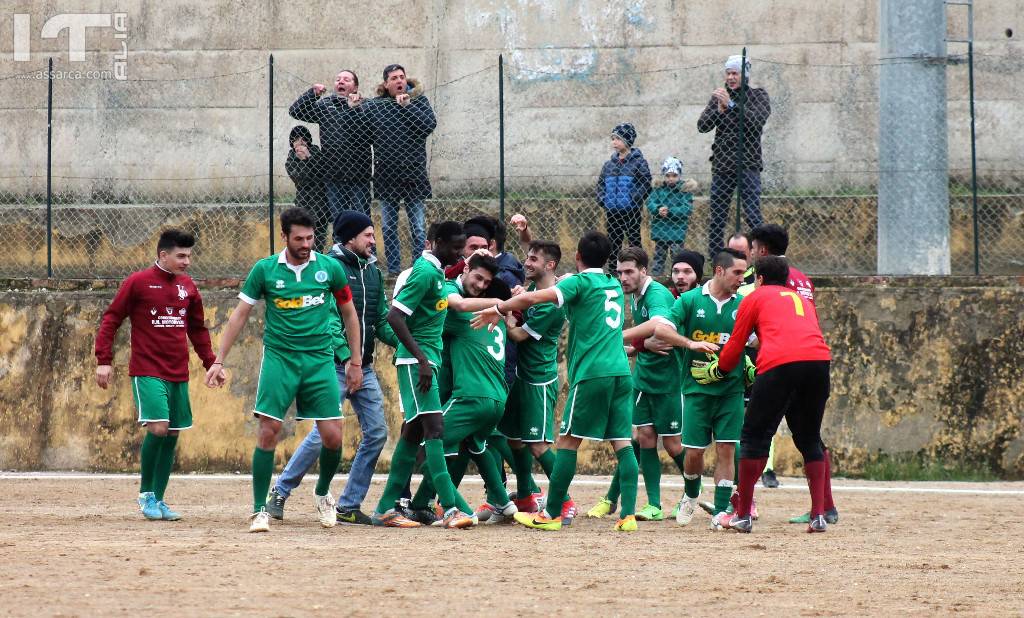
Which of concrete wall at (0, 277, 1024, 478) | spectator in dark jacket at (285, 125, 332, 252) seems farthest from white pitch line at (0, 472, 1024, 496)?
spectator in dark jacket at (285, 125, 332, 252)

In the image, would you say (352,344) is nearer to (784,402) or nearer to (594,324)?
(594,324)

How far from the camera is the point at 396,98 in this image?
1457 centimetres

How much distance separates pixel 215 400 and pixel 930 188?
7103mm

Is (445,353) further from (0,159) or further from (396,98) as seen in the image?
(0,159)

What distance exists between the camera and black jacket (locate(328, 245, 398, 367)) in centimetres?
1044

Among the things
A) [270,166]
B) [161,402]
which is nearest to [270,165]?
[270,166]

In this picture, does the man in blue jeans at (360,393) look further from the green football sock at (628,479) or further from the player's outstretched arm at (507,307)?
the green football sock at (628,479)

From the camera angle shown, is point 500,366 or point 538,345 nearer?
point 500,366

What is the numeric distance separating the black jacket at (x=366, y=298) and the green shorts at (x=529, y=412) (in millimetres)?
946

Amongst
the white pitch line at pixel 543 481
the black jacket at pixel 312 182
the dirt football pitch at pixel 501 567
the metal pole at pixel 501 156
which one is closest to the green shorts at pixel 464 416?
the dirt football pitch at pixel 501 567

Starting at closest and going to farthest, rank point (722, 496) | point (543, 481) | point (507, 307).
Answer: point (507, 307), point (722, 496), point (543, 481)

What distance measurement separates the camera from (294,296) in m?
9.70

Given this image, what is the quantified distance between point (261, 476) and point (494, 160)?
6.78 meters

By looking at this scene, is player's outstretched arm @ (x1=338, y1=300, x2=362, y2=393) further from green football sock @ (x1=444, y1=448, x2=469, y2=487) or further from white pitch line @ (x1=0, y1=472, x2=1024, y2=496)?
white pitch line @ (x1=0, y1=472, x2=1024, y2=496)
